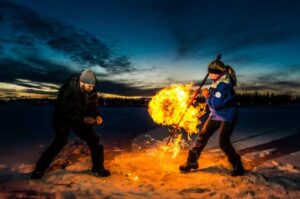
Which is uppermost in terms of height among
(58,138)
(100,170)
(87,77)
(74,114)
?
(87,77)

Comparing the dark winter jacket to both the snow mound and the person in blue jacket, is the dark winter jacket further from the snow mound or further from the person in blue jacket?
the person in blue jacket

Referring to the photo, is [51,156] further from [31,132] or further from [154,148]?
[31,132]

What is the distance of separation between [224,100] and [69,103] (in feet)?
Answer: 9.75

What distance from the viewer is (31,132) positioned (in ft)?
41.5

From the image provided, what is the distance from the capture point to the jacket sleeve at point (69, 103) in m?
5.48

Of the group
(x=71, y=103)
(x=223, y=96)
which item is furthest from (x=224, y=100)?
(x=71, y=103)

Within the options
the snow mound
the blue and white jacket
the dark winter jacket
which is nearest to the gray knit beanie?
the dark winter jacket

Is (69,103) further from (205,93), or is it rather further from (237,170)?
(237,170)

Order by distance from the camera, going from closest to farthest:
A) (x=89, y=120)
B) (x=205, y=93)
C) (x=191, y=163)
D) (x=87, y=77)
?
1. (x=87, y=77)
2. (x=89, y=120)
3. (x=205, y=93)
4. (x=191, y=163)

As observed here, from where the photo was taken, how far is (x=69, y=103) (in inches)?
216

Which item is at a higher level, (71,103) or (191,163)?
(71,103)

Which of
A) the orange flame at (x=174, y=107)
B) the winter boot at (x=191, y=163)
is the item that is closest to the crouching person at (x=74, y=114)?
the winter boot at (x=191, y=163)

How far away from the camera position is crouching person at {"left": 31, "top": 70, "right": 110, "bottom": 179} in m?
5.50

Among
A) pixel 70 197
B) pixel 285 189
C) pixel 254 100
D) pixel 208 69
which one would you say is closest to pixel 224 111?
pixel 208 69
